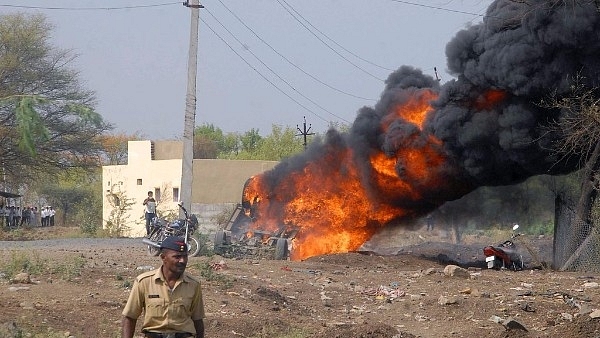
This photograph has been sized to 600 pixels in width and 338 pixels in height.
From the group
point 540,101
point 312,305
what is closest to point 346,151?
point 540,101

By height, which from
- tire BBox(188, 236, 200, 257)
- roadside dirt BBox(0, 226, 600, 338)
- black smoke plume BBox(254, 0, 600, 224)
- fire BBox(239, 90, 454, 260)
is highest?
black smoke plume BBox(254, 0, 600, 224)

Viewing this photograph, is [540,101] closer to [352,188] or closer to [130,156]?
[352,188]

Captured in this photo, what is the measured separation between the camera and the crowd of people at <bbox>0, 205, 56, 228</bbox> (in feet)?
141

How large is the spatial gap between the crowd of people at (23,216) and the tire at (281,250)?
19.5 m

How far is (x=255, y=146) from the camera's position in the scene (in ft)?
242

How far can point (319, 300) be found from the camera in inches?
615

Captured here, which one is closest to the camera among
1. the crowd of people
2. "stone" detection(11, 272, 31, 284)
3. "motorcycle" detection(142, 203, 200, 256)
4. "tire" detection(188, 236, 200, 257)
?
"stone" detection(11, 272, 31, 284)

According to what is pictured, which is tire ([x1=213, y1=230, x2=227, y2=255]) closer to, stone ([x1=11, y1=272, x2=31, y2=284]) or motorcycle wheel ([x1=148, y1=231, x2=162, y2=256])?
motorcycle wheel ([x1=148, y1=231, x2=162, y2=256])

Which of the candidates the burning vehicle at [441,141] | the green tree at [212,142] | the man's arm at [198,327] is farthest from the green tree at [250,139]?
the man's arm at [198,327]

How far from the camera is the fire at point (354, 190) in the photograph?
81.1 feet

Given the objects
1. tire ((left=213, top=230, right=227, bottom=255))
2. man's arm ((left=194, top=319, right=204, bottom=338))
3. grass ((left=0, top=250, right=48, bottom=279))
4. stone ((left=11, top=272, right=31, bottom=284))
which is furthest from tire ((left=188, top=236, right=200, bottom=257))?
man's arm ((left=194, top=319, right=204, bottom=338))

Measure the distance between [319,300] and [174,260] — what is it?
353 inches

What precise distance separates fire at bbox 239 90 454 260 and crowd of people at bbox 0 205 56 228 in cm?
1791

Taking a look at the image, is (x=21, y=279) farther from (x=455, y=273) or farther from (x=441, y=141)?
(x=441, y=141)
